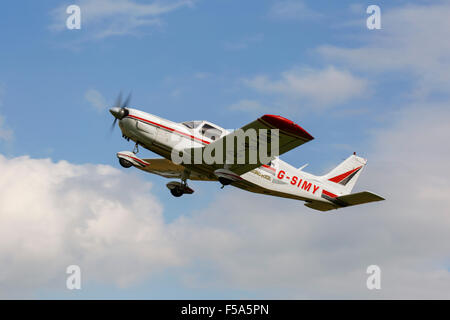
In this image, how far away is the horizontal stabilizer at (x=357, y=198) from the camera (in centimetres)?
2602

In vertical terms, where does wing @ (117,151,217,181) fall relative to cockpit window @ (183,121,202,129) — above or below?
below

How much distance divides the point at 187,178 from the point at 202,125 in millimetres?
3001

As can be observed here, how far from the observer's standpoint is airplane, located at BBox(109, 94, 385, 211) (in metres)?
23.1

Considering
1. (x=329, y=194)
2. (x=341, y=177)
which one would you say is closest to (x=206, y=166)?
(x=329, y=194)

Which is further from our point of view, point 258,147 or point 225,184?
point 225,184

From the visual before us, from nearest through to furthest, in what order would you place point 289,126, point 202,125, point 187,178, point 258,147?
1. point 289,126
2. point 258,147
3. point 202,125
4. point 187,178

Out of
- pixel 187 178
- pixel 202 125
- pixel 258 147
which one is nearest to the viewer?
pixel 258 147

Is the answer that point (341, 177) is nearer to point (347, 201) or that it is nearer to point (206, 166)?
point (347, 201)

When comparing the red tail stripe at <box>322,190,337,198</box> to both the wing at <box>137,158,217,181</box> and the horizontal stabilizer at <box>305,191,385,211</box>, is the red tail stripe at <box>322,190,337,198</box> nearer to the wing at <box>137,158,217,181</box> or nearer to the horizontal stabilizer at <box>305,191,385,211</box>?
the horizontal stabilizer at <box>305,191,385,211</box>

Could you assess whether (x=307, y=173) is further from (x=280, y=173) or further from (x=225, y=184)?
(x=225, y=184)

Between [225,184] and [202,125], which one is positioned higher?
[202,125]

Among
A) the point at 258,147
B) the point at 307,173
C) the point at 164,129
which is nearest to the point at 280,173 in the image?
the point at 307,173

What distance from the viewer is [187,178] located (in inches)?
1070

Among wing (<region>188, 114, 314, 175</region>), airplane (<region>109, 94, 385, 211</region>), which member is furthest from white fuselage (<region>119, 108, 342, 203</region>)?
wing (<region>188, 114, 314, 175</region>)
